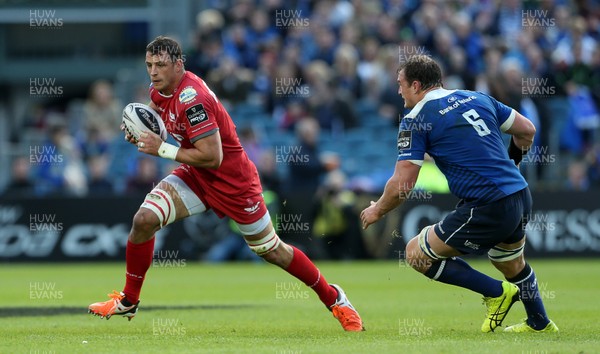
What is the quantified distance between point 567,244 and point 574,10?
6788 millimetres

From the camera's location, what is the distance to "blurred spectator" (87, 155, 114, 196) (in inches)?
836

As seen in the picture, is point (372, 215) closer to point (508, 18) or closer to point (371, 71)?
point (371, 71)

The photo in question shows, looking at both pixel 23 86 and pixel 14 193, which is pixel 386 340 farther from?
pixel 23 86

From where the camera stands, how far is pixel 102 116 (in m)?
23.2

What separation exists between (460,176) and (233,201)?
2140 mm

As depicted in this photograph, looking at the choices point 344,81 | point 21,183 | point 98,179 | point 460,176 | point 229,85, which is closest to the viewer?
point 460,176

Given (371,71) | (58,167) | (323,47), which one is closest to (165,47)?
(58,167)

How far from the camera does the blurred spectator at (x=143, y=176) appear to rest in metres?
20.6

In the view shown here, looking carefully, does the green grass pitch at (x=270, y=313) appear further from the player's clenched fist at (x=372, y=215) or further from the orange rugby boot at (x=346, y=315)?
the player's clenched fist at (x=372, y=215)

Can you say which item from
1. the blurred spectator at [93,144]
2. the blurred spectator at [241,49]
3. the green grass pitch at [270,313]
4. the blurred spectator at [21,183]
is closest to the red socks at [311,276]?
the green grass pitch at [270,313]

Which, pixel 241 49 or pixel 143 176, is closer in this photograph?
pixel 143 176

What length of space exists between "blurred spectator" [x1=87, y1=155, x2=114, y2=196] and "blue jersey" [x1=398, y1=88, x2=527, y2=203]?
1282 centimetres

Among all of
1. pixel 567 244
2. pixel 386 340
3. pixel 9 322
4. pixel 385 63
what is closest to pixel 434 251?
pixel 386 340

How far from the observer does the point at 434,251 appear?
355 inches
